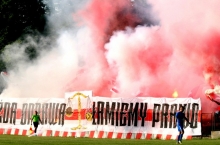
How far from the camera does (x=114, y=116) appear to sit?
168 feet

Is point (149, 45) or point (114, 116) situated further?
point (149, 45)

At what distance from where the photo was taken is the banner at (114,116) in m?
49.8

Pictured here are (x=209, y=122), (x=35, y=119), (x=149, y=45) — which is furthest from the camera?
(x=149, y=45)

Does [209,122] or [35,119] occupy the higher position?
[35,119]

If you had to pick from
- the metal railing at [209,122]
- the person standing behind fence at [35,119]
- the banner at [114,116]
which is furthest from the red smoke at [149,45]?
the person standing behind fence at [35,119]

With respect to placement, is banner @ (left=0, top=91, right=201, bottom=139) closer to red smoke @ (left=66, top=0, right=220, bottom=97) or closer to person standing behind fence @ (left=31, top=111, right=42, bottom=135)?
person standing behind fence @ (left=31, top=111, right=42, bottom=135)

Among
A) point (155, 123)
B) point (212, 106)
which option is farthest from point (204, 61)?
point (155, 123)

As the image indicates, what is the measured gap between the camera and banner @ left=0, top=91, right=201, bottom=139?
49.8 meters

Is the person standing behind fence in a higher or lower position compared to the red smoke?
lower

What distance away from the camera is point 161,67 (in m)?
57.8

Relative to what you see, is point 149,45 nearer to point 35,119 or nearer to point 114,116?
point 114,116

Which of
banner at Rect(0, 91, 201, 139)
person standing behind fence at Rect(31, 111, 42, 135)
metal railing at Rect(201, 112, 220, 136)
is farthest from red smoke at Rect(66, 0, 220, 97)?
person standing behind fence at Rect(31, 111, 42, 135)

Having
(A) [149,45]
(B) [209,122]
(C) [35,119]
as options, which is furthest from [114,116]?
(A) [149,45]

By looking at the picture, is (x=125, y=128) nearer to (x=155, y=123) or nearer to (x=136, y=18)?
(x=155, y=123)
